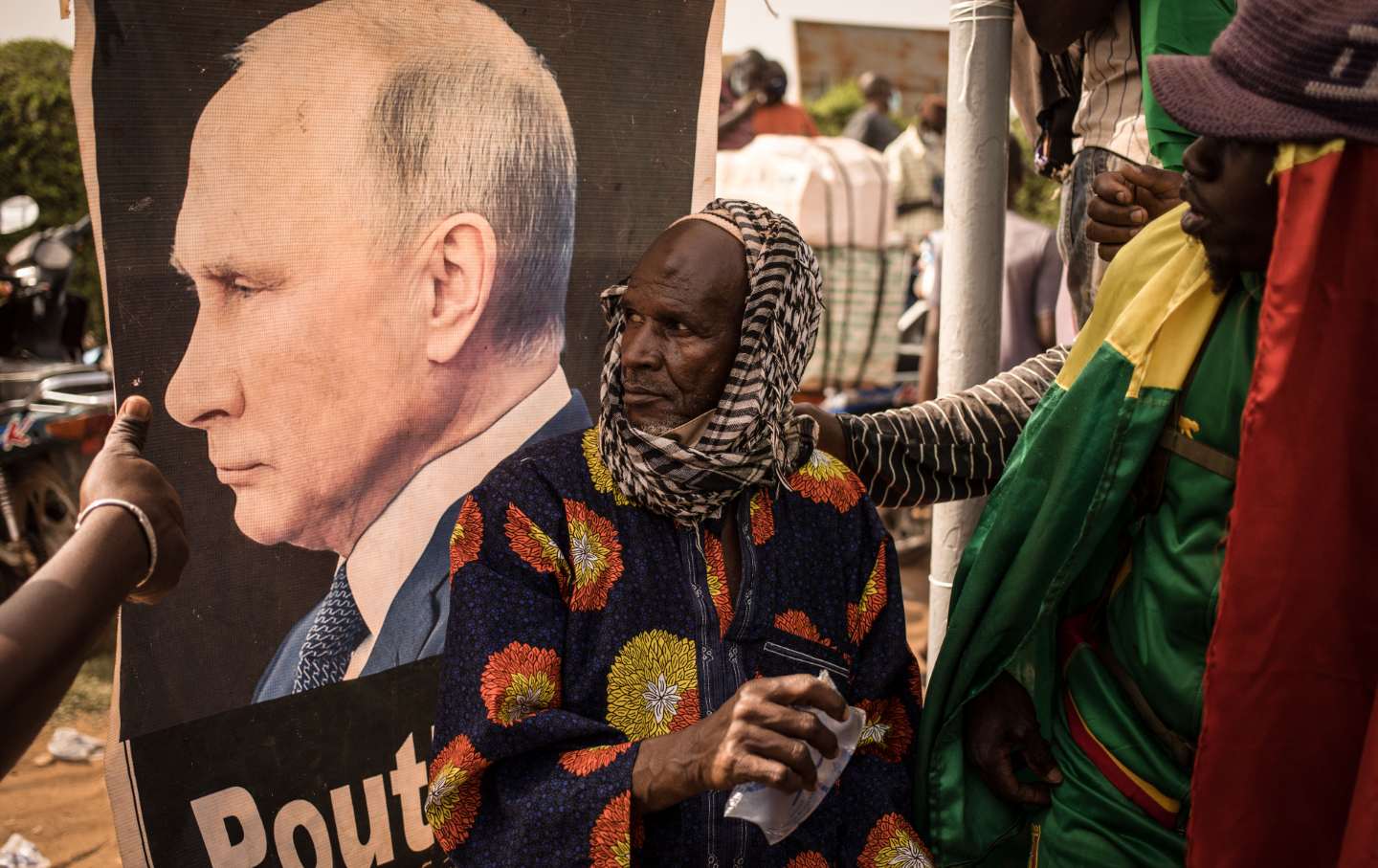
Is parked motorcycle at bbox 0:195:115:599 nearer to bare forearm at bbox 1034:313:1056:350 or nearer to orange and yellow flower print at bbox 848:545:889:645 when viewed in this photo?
orange and yellow flower print at bbox 848:545:889:645

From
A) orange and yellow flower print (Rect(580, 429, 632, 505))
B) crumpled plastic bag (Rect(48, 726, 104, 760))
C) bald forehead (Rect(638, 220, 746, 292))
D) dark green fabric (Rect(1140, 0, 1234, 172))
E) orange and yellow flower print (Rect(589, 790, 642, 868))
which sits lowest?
crumpled plastic bag (Rect(48, 726, 104, 760))

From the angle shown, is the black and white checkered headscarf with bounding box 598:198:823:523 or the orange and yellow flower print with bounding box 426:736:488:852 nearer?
the orange and yellow flower print with bounding box 426:736:488:852

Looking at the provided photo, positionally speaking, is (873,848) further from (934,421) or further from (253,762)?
(253,762)

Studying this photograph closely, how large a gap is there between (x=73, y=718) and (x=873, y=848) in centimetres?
455

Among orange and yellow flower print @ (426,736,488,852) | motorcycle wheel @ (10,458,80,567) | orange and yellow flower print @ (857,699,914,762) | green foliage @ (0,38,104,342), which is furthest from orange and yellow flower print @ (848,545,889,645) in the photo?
green foliage @ (0,38,104,342)

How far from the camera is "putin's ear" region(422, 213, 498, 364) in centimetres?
271

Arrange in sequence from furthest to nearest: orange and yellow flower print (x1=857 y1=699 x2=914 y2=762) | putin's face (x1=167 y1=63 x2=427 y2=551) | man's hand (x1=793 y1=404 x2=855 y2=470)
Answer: putin's face (x1=167 y1=63 x2=427 y2=551) < man's hand (x1=793 y1=404 x2=855 y2=470) < orange and yellow flower print (x1=857 y1=699 x2=914 y2=762)

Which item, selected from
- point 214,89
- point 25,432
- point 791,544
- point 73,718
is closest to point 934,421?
point 791,544

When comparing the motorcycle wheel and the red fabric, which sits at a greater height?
the red fabric

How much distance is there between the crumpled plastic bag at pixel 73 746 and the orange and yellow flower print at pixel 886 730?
13.3 ft

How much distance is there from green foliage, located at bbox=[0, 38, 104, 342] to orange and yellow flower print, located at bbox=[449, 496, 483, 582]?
33.5 feet

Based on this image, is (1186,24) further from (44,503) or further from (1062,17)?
(44,503)

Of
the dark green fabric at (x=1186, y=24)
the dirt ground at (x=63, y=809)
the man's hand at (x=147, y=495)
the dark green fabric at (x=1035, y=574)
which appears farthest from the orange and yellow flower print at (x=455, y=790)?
the dirt ground at (x=63, y=809)

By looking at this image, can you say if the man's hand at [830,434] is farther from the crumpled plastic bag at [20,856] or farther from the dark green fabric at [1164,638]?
the crumpled plastic bag at [20,856]
